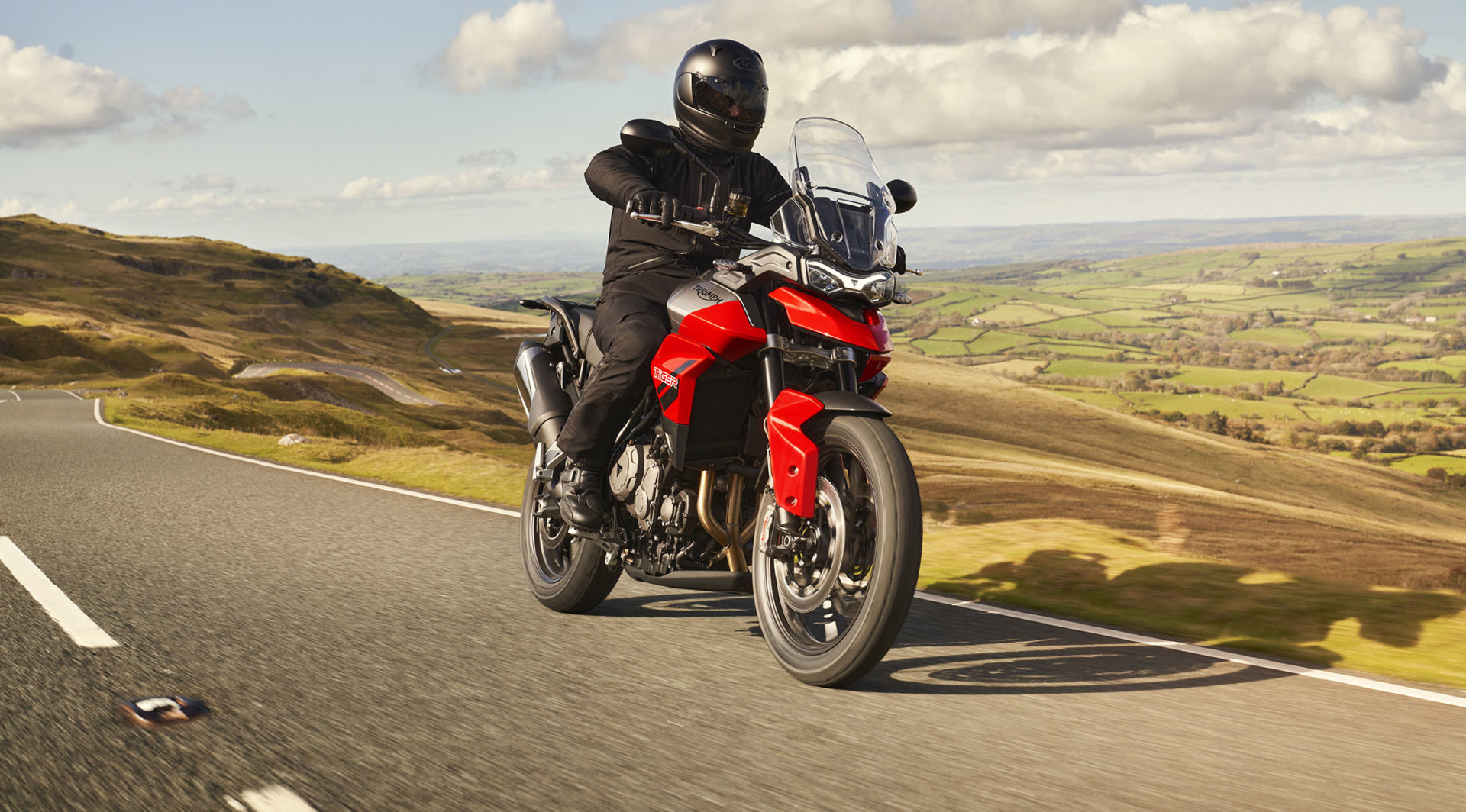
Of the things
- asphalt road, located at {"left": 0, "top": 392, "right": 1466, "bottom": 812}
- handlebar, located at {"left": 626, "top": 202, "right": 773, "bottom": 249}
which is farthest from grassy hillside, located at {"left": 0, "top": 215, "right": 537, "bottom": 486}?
handlebar, located at {"left": 626, "top": 202, "right": 773, "bottom": 249}

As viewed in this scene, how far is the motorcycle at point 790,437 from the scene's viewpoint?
4105 millimetres

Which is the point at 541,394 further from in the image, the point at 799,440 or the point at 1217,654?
the point at 1217,654

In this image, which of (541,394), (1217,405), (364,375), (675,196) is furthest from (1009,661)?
(364,375)

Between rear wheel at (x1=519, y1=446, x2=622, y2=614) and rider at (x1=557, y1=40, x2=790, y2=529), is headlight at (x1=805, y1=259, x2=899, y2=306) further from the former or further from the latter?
rear wheel at (x1=519, y1=446, x2=622, y2=614)

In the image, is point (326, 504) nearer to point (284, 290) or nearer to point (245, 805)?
point (245, 805)

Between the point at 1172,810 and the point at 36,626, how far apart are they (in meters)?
4.90

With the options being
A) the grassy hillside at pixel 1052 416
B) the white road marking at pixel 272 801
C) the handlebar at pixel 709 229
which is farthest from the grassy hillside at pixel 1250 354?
the white road marking at pixel 272 801

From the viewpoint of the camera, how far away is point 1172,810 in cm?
292

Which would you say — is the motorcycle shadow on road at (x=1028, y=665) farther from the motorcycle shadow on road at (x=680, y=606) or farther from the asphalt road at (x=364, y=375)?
the asphalt road at (x=364, y=375)

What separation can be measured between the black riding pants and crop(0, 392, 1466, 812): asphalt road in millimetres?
949

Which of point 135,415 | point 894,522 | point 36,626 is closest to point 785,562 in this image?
point 894,522

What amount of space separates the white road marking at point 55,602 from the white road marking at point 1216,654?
4329mm

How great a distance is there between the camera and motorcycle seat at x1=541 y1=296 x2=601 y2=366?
5.87m

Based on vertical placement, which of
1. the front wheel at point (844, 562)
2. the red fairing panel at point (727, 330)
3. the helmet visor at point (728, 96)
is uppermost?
the helmet visor at point (728, 96)
